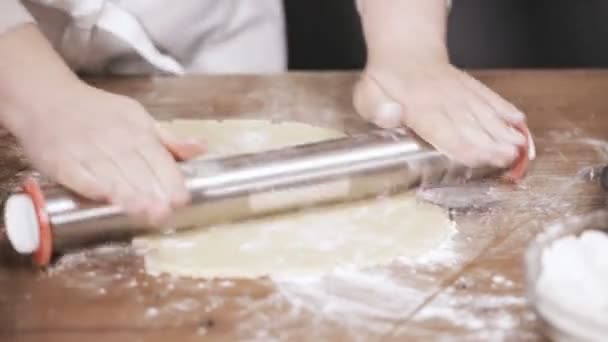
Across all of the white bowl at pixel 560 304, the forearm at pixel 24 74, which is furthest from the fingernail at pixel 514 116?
the forearm at pixel 24 74

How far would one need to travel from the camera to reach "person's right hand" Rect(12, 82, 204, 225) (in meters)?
0.71

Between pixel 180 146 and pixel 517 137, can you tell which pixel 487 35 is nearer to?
pixel 517 137

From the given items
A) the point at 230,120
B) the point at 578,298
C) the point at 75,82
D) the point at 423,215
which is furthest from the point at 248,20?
the point at 578,298

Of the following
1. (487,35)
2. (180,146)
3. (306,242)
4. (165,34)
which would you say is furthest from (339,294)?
(487,35)

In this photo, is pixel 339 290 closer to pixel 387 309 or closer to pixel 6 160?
pixel 387 309

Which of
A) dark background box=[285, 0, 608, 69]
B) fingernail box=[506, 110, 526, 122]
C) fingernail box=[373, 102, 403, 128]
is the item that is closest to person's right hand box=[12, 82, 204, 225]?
fingernail box=[373, 102, 403, 128]

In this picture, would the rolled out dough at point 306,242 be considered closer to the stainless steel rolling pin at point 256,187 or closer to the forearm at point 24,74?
the stainless steel rolling pin at point 256,187

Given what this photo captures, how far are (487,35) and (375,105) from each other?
770 millimetres

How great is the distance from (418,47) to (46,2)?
42 cm

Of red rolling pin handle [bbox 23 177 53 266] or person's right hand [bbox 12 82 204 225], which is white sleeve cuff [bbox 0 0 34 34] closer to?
person's right hand [bbox 12 82 204 225]

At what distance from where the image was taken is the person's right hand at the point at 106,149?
0.71 meters

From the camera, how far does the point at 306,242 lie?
720 millimetres

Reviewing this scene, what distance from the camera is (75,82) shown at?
0.83 metres

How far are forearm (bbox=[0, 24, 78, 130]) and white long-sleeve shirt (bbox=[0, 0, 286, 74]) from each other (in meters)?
0.14
